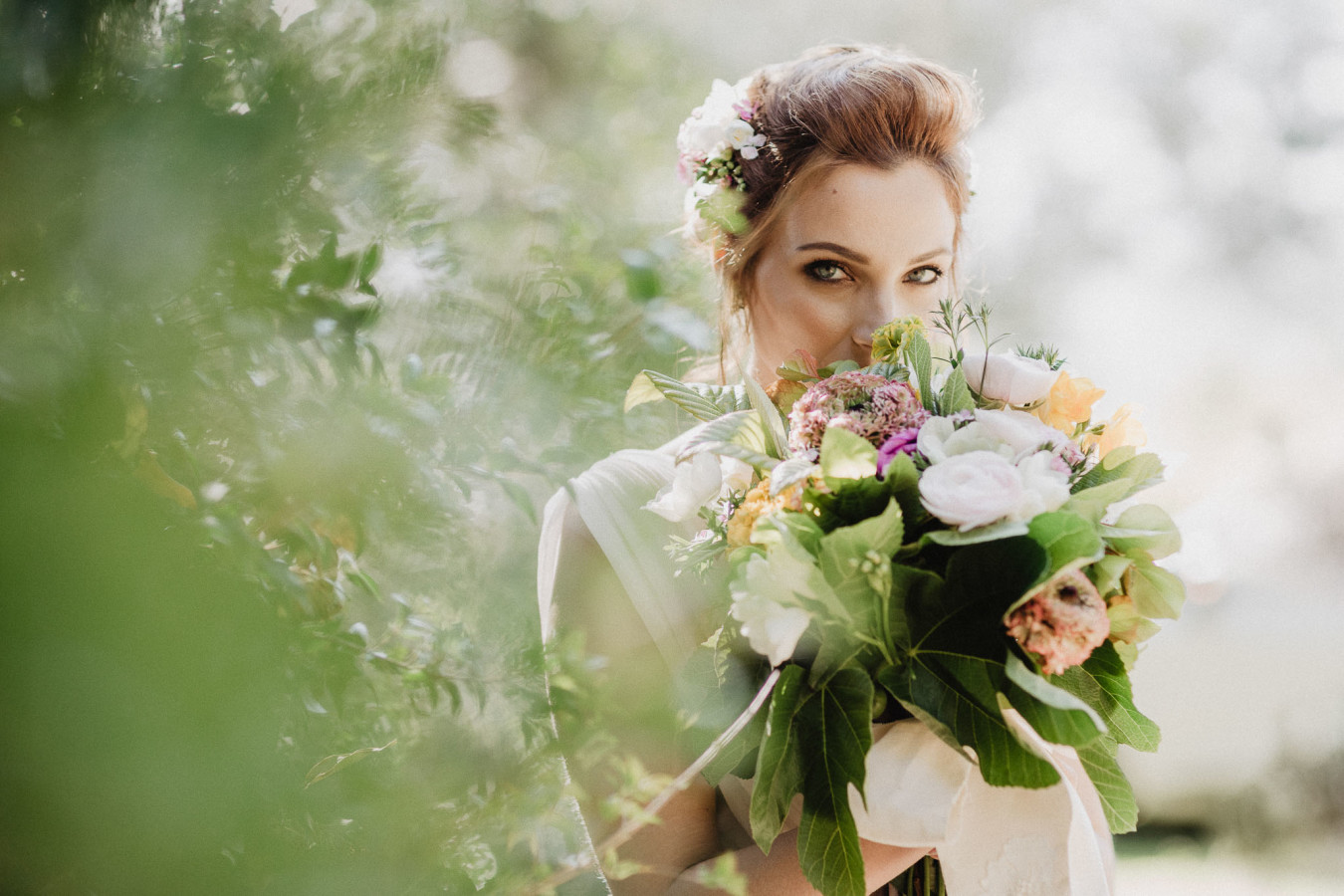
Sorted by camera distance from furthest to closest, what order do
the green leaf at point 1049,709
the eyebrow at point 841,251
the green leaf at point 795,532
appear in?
the eyebrow at point 841,251 → the green leaf at point 795,532 → the green leaf at point 1049,709

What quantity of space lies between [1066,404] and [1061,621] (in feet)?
1.20

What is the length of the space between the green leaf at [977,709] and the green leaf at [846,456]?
0.61 feet

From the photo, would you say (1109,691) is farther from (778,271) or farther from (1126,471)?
(778,271)

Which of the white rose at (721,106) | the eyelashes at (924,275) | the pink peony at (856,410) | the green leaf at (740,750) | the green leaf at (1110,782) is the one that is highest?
the white rose at (721,106)

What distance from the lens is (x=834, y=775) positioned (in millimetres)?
965

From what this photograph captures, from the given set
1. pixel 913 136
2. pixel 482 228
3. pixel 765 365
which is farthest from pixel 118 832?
pixel 913 136

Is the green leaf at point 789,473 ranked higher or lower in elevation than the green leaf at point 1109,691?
higher

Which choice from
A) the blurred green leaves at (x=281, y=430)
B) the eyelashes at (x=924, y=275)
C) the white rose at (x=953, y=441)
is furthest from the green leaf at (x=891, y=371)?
the blurred green leaves at (x=281, y=430)

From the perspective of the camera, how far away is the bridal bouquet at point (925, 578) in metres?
0.88

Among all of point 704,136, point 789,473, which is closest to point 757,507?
point 789,473

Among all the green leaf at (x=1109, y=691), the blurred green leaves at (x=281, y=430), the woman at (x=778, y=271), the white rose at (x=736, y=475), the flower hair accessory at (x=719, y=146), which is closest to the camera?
the blurred green leaves at (x=281, y=430)

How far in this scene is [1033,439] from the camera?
99 centimetres

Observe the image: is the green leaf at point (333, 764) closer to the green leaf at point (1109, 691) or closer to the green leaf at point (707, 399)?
the green leaf at point (707, 399)

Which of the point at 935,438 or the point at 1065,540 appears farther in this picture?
the point at 935,438
